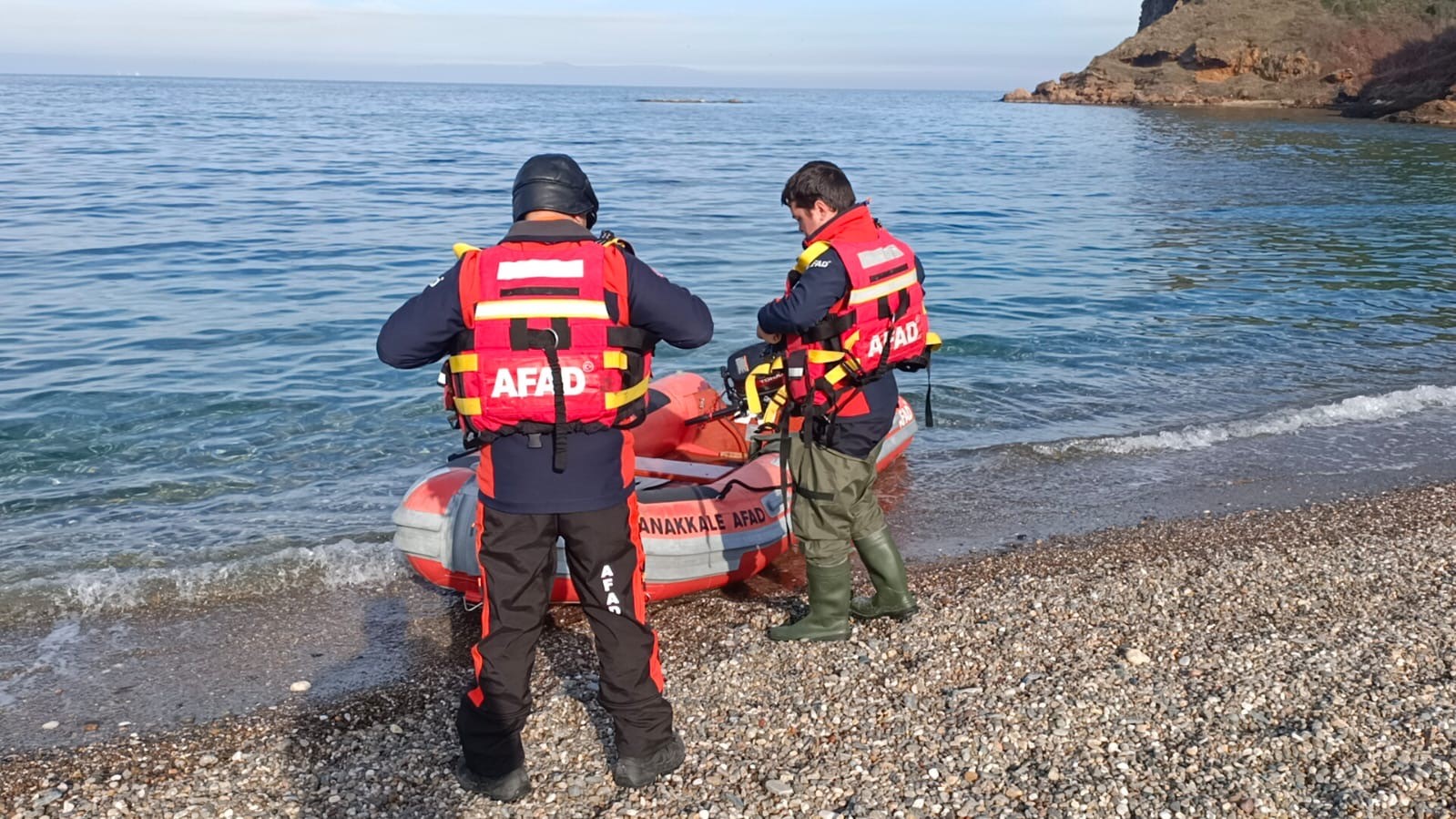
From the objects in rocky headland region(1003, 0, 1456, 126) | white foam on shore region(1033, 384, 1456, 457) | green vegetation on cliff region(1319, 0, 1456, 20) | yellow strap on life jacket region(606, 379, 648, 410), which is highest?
green vegetation on cliff region(1319, 0, 1456, 20)

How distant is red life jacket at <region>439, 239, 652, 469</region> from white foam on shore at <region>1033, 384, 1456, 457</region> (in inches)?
213

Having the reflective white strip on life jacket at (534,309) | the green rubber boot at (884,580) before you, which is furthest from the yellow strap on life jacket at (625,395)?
the green rubber boot at (884,580)

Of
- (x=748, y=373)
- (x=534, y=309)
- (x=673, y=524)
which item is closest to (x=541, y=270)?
(x=534, y=309)

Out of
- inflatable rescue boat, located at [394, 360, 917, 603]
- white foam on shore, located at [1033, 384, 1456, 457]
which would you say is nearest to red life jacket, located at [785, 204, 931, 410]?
inflatable rescue boat, located at [394, 360, 917, 603]

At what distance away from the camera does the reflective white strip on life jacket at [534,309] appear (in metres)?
3.36

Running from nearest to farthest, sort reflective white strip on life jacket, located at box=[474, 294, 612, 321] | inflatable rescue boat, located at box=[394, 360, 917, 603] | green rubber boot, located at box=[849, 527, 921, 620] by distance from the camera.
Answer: reflective white strip on life jacket, located at box=[474, 294, 612, 321] < green rubber boot, located at box=[849, 527, 921, 620] < inflatable rescue boat, located at box=[394, 360, 917, 603]

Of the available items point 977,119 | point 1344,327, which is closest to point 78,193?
point 1344,327

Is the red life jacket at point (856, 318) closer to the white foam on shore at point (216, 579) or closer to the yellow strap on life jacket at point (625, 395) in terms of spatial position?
the yellow strap on life jacket at point (625, 395)

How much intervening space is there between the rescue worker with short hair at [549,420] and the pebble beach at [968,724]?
271mm

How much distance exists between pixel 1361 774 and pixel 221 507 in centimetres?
627

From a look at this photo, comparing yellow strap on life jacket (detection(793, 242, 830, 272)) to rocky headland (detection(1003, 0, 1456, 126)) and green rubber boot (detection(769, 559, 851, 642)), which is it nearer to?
green rubber boot (detection(769, 559, 851, 642))

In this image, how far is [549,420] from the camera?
3.47 m

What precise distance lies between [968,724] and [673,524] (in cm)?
195

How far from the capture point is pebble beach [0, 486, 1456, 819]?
11.9 ft
